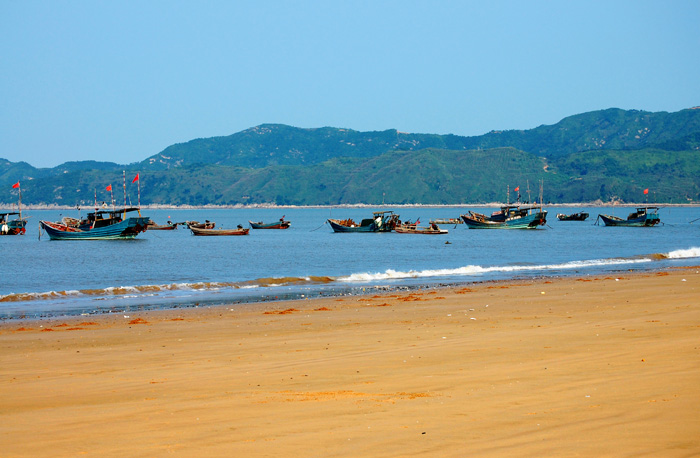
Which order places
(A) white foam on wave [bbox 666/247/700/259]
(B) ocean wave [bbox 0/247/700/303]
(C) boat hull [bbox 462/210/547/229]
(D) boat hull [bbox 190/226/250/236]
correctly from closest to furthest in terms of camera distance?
(B) ocean wave [bbox 0/247/700/303] → (A) white foam on wave [bbox 666/247/700/259] → (D) boat hull [bbox 190/226/250/236] → (C) boat hull [bbox 462/210/547/229]

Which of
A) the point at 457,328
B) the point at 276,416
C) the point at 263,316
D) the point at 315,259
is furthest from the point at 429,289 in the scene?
the point at 315,259

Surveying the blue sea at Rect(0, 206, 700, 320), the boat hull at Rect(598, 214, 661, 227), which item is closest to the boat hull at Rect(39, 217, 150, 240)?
the blue sea at Rect(0, 206, 700, 320)

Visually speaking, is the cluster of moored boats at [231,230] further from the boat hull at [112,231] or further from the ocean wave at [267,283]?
the ocean wave at [267,283]

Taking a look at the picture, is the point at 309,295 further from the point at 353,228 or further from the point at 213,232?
the point at 213,232

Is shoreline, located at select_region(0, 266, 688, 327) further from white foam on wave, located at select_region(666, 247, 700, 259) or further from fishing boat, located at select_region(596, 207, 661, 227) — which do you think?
fishing boat, located at select_region(596, 207, 661, 227)

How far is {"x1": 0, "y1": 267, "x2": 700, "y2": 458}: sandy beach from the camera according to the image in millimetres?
6555

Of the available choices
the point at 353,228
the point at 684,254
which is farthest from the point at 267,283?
the point at 353,228

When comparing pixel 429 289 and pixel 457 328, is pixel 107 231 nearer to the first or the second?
pixel 429 289

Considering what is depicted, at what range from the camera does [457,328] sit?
579 inches

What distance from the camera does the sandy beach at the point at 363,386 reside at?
6.55 meters

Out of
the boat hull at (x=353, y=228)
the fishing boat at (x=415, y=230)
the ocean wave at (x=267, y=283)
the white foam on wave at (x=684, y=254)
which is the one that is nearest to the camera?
the ocean wave at (x=267, y=283)

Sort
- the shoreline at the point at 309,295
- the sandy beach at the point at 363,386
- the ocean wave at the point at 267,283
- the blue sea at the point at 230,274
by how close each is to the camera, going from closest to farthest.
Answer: the sandy beach at the point at 363,386, the shoreline at the point at 309,295, the blue sea at the point at 230,274, the ocean wave at the point at 267,283

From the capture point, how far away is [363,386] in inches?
354

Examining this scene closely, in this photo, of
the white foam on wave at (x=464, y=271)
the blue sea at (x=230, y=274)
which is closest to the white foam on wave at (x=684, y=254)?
the blue sea at (x=230, y=274)
